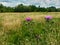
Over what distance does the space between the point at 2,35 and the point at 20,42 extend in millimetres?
454

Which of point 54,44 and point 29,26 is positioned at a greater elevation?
point 29,26

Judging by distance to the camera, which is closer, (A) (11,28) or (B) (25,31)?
(B) (25,31)

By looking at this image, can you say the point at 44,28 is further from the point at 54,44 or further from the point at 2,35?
the point at 2,35

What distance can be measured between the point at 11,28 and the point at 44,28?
69 centimetres

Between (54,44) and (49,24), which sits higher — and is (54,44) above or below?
below

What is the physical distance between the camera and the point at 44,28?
15.1ft

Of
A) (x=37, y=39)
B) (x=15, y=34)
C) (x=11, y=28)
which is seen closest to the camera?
(x=37, y=39)

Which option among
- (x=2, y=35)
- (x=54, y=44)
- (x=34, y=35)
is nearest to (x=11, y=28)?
(x=2, y=35)

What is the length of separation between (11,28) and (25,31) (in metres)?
0.46

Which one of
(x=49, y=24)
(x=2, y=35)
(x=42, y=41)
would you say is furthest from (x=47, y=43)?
(x=2, y=35)

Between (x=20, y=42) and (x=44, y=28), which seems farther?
(x=44, y=28)

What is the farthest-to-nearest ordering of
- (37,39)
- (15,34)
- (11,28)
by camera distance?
(11,28) → (15,34) → (37,39)

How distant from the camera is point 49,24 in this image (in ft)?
14.6

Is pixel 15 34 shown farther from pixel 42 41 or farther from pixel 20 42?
pixel 42 41
